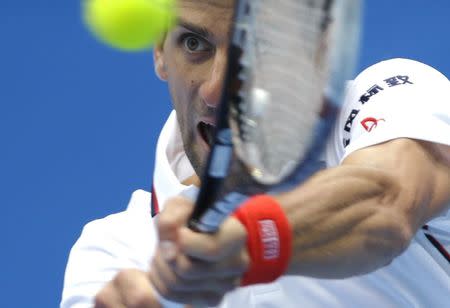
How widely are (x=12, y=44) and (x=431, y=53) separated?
1456mm

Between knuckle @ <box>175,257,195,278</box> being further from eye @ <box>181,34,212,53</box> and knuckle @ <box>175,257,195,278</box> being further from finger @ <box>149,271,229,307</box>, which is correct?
eye @ <box>181,34,212,53</box>

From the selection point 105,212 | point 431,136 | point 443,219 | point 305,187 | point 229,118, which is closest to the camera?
point 229,118

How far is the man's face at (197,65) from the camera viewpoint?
158 cm

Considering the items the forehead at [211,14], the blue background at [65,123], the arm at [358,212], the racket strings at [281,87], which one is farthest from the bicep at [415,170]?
the blue background at [65,123]

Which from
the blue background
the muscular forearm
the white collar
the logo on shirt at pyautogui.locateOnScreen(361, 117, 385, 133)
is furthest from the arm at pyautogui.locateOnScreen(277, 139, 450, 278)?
the blue background

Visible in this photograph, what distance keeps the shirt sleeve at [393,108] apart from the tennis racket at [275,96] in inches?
14.4

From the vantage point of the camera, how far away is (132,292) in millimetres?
1029

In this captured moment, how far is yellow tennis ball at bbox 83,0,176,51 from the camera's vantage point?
3.78ft

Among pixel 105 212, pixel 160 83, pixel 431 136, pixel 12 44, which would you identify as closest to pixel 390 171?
pixel 431 136

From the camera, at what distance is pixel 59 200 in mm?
3098

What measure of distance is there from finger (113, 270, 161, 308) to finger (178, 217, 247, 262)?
11 cm

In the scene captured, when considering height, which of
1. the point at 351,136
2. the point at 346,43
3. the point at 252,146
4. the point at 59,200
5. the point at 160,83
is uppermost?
the point at 346,43

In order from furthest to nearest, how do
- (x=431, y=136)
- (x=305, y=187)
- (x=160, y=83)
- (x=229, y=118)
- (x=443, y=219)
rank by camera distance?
(x=160, y=83), (x=443, y=219), (x=431, y=136), (x=305, y=187), (x=229, y=118)

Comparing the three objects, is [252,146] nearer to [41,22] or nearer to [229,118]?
[229,118]
